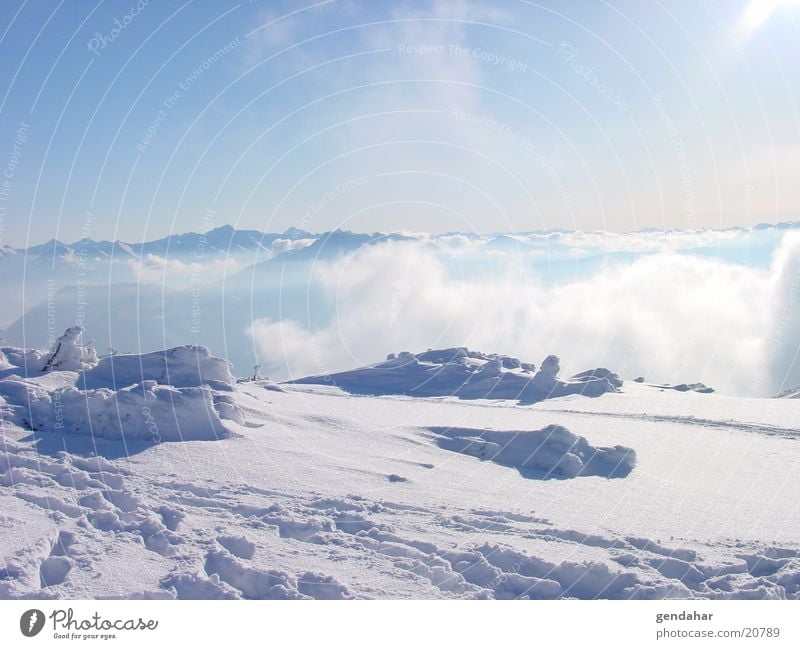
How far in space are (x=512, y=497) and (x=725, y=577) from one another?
6943 mm

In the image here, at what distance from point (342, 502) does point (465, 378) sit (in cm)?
4049

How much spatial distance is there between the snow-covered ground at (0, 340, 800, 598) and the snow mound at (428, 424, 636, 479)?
8 cm

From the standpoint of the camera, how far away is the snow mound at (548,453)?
23.8 m

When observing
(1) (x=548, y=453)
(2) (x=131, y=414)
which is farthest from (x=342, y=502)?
(1) (x=548, y=453)

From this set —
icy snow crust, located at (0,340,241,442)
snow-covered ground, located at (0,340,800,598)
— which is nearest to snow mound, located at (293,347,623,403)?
snow-covered ground, located at (0,340,800,598)

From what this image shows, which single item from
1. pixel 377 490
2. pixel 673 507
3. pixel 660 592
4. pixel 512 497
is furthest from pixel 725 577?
pixel 377 490

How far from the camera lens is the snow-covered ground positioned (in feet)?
44.0

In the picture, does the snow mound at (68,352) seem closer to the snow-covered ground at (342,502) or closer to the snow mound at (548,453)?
the snow-covered ground at (342,502)

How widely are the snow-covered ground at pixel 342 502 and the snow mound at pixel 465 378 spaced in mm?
20141

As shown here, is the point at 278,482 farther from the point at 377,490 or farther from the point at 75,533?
the point at 75,533

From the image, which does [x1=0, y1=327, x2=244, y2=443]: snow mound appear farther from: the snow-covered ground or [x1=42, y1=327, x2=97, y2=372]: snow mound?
[x1=42, y1=327, x2=97, y2=372]: snow mound

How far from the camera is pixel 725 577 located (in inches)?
557

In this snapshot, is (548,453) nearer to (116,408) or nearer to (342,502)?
(342,502)

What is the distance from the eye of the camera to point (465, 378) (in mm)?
57469
